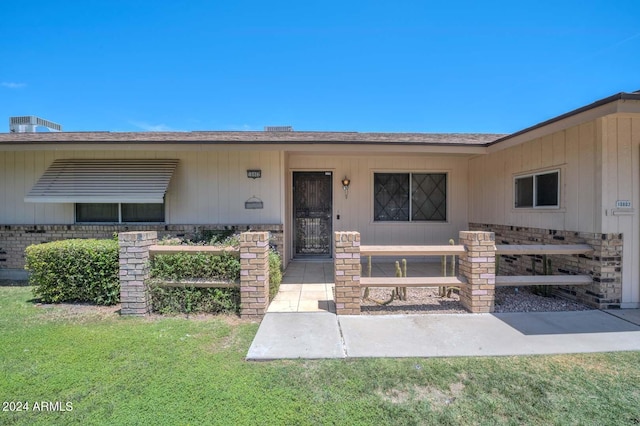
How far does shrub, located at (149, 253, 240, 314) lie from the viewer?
4.03 meters

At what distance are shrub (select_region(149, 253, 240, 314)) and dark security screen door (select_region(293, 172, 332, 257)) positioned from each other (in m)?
3.71

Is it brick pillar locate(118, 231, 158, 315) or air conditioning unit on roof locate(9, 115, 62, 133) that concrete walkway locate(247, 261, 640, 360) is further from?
air conditioning unit on roof locate(9, 115, 62, 133)

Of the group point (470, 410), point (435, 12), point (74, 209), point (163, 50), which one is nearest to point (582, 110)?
point (470, 410)

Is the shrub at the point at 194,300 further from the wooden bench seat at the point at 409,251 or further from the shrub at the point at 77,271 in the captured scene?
the wooden bench seat at the point at 409,251

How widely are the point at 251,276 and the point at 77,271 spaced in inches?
105

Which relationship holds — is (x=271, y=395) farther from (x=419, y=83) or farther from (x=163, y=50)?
(x=419, y=83)

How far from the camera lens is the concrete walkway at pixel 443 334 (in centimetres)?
293

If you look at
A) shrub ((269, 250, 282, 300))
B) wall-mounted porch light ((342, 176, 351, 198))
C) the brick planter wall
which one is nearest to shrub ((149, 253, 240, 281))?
the brick planter wall

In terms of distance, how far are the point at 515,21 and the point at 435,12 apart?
1.92 meters

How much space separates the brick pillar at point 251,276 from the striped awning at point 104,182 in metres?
3.04

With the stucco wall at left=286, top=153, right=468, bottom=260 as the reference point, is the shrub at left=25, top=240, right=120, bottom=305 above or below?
below

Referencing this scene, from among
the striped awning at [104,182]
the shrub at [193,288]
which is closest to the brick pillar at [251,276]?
the shrub at [193,288]

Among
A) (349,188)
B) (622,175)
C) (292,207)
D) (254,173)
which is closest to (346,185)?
(349,188)

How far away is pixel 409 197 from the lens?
7.73 m
